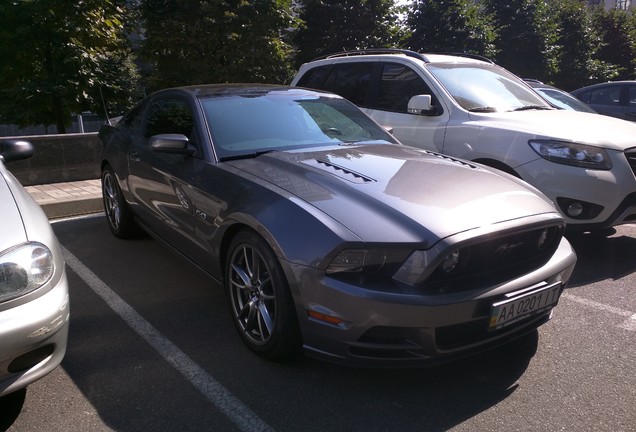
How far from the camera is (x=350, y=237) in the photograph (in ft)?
8.55

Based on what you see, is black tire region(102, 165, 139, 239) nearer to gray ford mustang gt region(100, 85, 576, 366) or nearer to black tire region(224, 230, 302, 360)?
gray ford mustang gt region(100, 85, 576, 366)

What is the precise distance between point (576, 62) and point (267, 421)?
22502 millimetres

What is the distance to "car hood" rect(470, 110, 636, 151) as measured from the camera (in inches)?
184

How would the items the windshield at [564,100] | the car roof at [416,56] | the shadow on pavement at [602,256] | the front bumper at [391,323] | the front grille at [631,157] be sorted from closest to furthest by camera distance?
the front bumper at [391,323] < the shadow on pavement at [602,256] < the front grille at [631,157] < the car roof at [416,56] < the windshield at [564,100]

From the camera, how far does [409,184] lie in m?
3.14

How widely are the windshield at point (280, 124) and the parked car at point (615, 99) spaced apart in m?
8.67

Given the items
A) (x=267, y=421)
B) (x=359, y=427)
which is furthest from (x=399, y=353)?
(x=267, y=421)

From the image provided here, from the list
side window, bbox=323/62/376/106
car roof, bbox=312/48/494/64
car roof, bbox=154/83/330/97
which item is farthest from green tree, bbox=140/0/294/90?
car roof, bbox=154/83/330/97

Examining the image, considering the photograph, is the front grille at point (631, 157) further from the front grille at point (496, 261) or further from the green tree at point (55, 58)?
the green tree at point (55, 58)

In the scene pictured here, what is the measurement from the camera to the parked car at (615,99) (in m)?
11.0

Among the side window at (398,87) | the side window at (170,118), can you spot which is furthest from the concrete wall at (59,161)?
the side window at (398,87)

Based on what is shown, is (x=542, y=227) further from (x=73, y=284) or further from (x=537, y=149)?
(x=73, y=284)

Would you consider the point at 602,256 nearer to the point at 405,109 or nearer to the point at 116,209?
the point at 405,109

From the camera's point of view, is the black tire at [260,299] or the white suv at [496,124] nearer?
the black tire at [260,299]
